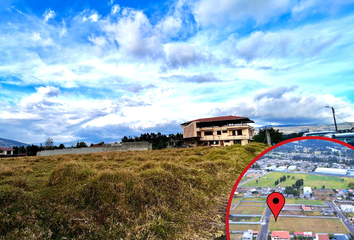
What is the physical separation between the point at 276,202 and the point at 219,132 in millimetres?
40727

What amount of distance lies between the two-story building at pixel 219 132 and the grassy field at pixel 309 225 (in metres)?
38.5

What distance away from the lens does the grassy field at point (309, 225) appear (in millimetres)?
2006

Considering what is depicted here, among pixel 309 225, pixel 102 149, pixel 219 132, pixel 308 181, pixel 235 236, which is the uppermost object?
pixel 219 132

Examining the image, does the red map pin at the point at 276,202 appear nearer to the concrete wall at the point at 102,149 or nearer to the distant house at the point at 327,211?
the distant house at the point at 327,211

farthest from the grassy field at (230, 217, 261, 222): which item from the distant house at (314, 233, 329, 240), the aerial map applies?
the distant house at (314, 233, 329, 240)

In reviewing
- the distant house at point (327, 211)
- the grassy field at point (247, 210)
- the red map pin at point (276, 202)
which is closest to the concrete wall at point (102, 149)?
the grassy field at point (247, 210)

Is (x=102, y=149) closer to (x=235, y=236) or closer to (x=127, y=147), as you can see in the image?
(x=127, y=147)

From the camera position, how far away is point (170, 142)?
47.7m

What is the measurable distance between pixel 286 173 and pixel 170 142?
45.7 metres

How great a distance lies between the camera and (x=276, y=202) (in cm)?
220

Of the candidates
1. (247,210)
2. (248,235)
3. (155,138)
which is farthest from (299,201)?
(155,138)

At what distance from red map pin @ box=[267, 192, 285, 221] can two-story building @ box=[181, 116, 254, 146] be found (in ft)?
126

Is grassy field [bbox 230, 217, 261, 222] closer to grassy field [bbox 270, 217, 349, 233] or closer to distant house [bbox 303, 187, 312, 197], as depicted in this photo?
grassy field [bbox 270, 217, 349, 233]

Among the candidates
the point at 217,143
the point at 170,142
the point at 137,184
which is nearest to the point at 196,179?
the point at 137,184
